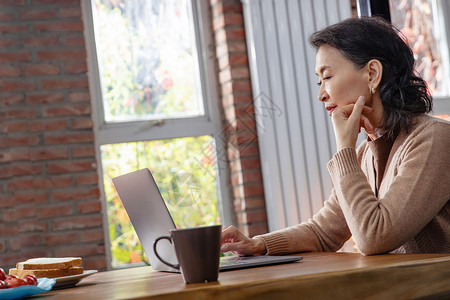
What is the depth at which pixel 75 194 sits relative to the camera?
10.5 feet

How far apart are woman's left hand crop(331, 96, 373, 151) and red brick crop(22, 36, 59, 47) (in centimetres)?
194

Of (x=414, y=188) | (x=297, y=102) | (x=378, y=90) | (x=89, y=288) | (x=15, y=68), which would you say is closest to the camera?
(x=89, y=288)

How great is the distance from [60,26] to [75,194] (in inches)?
33.6

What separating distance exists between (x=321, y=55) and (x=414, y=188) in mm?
542

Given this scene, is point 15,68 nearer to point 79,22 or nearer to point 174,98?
point 79,22

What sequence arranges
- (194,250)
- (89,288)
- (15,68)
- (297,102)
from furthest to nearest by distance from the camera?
1. (297,102)
2. (15,68)
3. (89,288)
4. (194,250)

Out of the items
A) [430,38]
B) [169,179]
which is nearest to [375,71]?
[169,179]

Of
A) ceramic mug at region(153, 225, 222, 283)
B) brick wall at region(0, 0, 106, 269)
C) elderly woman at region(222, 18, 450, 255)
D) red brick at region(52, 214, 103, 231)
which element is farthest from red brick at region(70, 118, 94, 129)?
ceramic mug at region(153, 225, 222, 283)

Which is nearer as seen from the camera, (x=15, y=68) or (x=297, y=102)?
(x=15, y=68)

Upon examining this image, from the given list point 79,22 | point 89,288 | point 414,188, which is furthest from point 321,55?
point 79,22

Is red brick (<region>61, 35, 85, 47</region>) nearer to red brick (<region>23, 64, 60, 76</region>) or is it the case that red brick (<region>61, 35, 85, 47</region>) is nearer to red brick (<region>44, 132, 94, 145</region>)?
red brick (<region>23, 64, 60, 76</region>)

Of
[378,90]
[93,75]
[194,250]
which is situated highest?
[93,75]

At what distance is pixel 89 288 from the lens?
50.0 inches

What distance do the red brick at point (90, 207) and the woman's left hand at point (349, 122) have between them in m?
1.79
